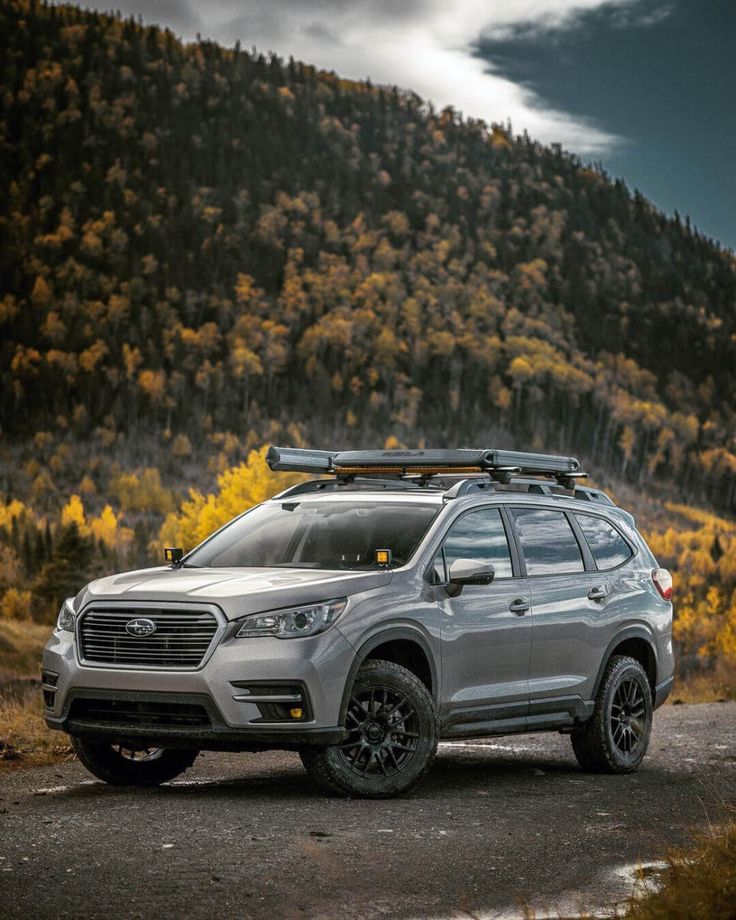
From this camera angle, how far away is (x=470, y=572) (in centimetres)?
916

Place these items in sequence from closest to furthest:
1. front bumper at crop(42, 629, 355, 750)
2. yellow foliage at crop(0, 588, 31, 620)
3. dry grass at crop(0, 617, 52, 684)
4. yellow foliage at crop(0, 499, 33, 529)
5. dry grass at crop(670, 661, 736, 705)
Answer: front bumper at crop(42, 629, 355, 750), dry grass at crop(670, 661, 736, 705), dry grass at crop(0, 617, 52, 684), yellow foliage at crop(0, 588, 31, 620), yellow foliage at crop(0, 499, 33, 529)

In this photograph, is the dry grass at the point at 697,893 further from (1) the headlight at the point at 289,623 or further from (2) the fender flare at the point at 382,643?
(1) the headlight at the point at 289,623

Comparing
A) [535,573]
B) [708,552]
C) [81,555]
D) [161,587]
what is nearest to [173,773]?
[161,587]

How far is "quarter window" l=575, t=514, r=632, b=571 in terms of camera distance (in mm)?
11016

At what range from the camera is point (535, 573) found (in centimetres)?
1020

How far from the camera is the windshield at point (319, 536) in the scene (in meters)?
9.48

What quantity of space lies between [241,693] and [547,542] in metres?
2.95

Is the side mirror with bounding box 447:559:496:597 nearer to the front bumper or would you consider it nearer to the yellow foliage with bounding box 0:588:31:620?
the front bumper

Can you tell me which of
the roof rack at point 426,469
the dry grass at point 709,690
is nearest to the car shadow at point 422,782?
the roof rack at point 426,469

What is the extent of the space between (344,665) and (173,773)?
188 centimetres

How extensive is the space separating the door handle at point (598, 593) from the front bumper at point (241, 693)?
2.68 meters

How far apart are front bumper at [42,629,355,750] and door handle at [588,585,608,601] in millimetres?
2683

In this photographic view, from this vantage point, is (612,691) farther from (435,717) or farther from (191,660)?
(191,660)

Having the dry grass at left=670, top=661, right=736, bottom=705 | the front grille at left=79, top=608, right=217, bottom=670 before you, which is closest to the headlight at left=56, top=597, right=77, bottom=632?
the front grille at left=79, top=608, right=217, bottom=670
